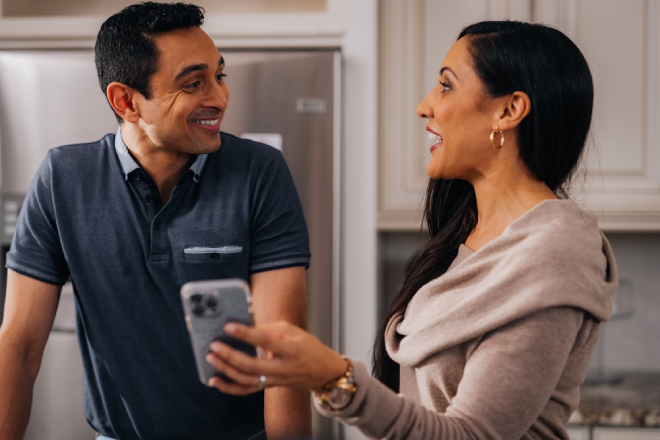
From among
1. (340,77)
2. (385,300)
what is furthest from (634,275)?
(340,77)

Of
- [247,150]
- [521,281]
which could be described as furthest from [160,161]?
[521,281]

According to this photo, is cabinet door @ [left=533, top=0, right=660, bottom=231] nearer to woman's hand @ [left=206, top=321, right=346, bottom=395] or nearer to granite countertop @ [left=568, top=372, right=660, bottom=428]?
granite countertop @ [left=568, top=372, right=660, bottom=428]

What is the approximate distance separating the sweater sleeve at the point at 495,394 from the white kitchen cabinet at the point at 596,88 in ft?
4.70

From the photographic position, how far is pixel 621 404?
2.19 meters

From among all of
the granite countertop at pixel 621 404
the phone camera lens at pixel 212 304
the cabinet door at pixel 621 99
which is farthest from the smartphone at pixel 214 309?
the cabinet door at pixel 621 99

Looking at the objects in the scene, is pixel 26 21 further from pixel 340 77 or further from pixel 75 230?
pixel 75 230

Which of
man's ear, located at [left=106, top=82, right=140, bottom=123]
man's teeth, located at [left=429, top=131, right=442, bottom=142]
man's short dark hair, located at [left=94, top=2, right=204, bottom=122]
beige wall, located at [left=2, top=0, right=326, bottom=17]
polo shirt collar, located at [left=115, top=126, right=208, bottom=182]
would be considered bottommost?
polo shirt collar, located at [left=115, top=126, right=208, bottom=182]

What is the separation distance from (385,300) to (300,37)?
1.08m

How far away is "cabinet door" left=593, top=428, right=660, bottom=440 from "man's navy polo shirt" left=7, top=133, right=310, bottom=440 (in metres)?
1.23

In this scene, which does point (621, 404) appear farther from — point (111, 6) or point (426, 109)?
point (111, 6)

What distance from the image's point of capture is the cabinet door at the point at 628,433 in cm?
210

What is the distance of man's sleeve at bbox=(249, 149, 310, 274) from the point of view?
1.27m

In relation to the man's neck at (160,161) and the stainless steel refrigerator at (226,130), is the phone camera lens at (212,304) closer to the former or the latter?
the man's neck at (160,161)

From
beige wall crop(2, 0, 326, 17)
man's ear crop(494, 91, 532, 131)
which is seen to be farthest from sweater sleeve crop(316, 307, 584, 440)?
beige wall crop(2, 0, 326, 17)
